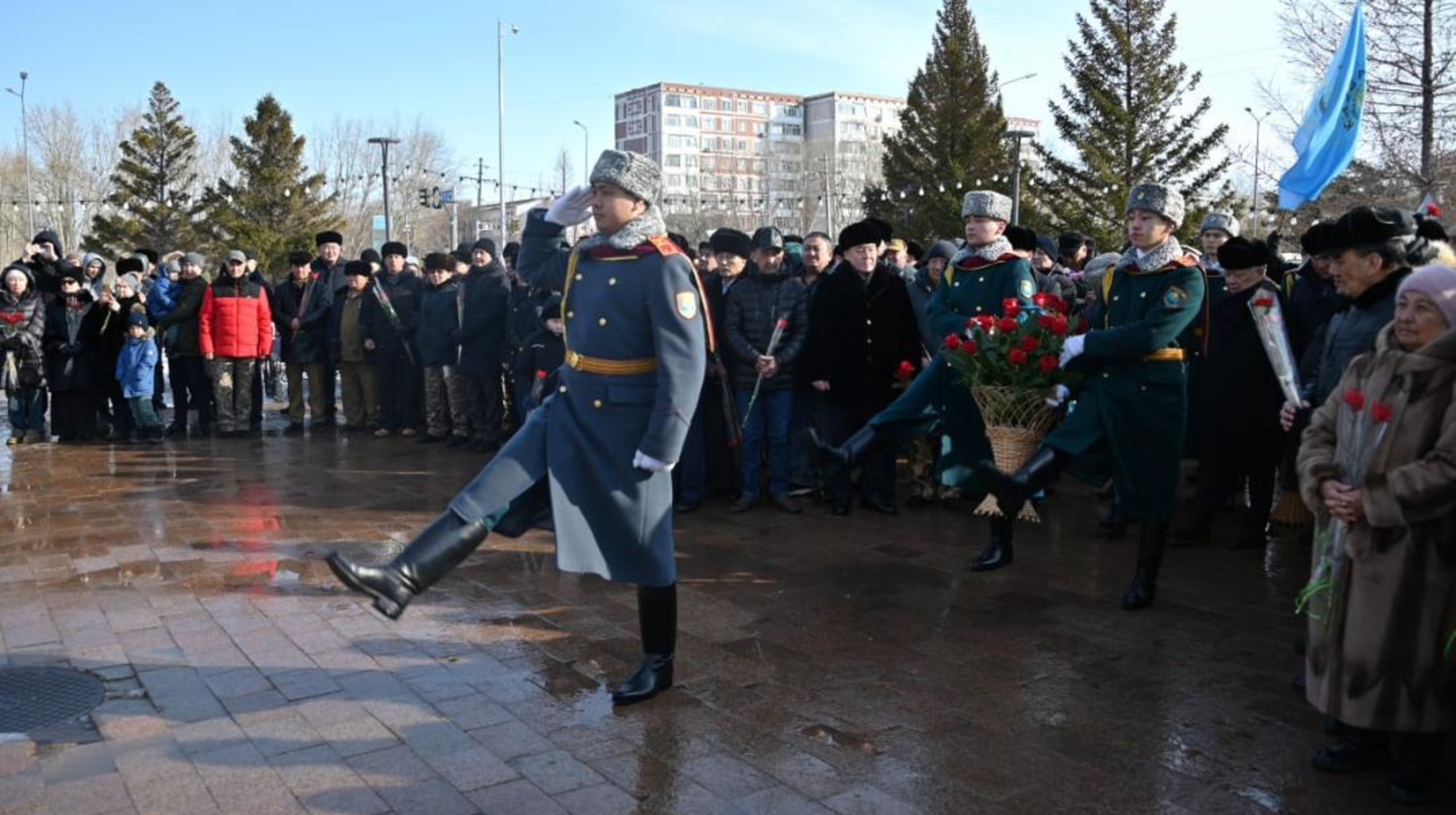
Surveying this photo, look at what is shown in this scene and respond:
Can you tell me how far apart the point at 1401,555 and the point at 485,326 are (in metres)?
8.80

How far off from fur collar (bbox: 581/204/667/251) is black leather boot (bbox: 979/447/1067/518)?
6.44ft

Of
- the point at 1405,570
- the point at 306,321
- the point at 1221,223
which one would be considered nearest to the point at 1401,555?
the point at 1405,570

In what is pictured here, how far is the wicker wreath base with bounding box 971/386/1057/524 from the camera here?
5.70m

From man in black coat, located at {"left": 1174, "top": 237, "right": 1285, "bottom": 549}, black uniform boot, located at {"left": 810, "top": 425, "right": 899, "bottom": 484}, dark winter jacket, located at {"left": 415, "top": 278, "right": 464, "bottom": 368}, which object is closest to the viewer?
black uniform boot, located at {"left": 810, "top": 425, "right": 899, "bottom": 484}

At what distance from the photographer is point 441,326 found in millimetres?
11617

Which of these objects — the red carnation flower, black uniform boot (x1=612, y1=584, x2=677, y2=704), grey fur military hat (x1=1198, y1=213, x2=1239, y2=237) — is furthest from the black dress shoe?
grey fur military hat (x1=1198, y1=213, x2=1239, y2=237)

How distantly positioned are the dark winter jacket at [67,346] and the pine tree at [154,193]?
96.6ft

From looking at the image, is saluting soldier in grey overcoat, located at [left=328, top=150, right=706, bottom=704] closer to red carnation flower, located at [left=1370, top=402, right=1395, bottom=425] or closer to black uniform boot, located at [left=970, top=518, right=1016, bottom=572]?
red carnation flower, located at [left=1370, top=402, right=1395, bottom=425]

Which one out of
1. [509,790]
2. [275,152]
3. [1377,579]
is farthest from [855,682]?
[275,152]

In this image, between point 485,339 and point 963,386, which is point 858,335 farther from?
point 485,339

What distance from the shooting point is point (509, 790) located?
368cm

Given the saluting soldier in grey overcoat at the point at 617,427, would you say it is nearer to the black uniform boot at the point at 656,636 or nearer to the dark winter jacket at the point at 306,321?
the black uniform boot at the point at 656,636

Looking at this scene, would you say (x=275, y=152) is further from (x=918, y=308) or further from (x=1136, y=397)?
(x=1136, y=397)

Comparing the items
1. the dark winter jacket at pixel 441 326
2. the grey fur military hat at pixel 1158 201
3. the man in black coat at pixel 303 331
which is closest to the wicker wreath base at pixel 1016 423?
the grey fur military hat at pixel 1158 201
